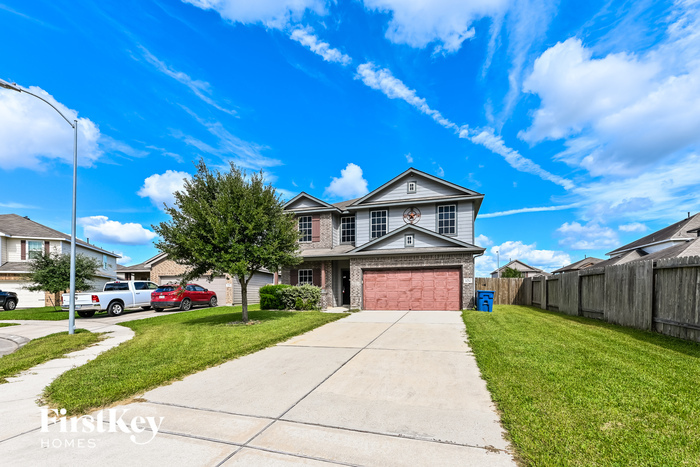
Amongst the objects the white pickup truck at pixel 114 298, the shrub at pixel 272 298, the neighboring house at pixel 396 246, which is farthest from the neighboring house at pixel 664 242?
the white pickup truck at pixel 114 298

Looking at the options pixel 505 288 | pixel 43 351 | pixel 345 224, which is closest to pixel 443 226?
pixel 345 224

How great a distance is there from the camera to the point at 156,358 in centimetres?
696

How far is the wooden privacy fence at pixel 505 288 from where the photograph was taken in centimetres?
2125

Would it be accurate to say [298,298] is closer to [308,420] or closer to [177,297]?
[177,297]

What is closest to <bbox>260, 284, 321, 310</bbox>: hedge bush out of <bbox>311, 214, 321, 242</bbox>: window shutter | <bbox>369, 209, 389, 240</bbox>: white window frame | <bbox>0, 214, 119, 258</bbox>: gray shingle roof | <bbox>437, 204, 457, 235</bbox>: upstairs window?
<bbox>311, 214, 321, 242</bbox>: window shutter

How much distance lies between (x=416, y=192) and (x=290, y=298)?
9.21 metres

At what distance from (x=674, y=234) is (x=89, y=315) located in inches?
1430

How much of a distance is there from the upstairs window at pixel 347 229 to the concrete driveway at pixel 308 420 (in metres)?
14.7

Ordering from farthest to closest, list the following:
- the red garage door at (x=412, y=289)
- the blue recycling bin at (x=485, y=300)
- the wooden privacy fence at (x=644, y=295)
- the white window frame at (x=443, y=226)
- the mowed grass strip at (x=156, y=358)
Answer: the white window frame at (x=443, y=226) → the red garage door at (x=412, y=289) → the blue recycling bin at (x=485, y=300) → the wooden privacy fence at (x=644, y=295) → the mowed grass strip at (x=156, y=358)

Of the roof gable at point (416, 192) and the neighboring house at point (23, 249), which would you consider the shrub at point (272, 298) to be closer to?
the roof gable at point (416, 192)

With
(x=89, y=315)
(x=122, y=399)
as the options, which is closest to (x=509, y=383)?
(x=122, y=399)

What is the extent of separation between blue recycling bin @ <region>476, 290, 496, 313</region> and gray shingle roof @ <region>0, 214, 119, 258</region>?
105ft

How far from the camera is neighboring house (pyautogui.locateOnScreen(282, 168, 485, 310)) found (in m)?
17.1

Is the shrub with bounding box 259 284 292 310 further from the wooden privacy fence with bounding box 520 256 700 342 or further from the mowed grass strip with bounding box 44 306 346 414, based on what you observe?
the wooden privacy fence with bounding box 520 256 700 342
